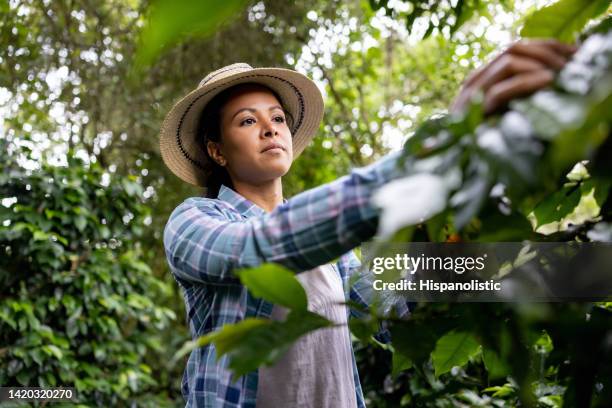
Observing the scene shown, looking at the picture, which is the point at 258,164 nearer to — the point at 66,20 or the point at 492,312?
the point at 492,312

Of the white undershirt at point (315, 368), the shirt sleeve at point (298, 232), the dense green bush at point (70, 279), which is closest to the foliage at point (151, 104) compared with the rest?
the dense green bush at point (70, 279)

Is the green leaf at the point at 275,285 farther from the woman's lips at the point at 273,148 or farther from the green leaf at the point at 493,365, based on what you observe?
the woman's lips at the point at 273,148

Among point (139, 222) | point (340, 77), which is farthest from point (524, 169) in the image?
point (340, 77)

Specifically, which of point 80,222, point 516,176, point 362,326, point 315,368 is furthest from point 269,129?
point 80,222

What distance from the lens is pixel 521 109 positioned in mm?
388

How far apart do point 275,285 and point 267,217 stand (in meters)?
0.28

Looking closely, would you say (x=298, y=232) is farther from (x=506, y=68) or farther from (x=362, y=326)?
(x=506, y=68)

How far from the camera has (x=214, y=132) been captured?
4.72 feet

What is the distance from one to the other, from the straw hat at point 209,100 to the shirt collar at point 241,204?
0.21 meters

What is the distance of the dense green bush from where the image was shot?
2836 mm

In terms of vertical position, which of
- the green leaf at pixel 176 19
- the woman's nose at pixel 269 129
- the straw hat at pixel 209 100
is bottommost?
the green leaf at pixel 176 19

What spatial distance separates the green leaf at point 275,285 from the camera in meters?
0.48

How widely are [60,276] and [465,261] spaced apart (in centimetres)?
261

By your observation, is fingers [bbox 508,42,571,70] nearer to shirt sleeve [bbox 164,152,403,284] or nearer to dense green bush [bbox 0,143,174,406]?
shirt sleeve [bbox 164,152,403,284]
